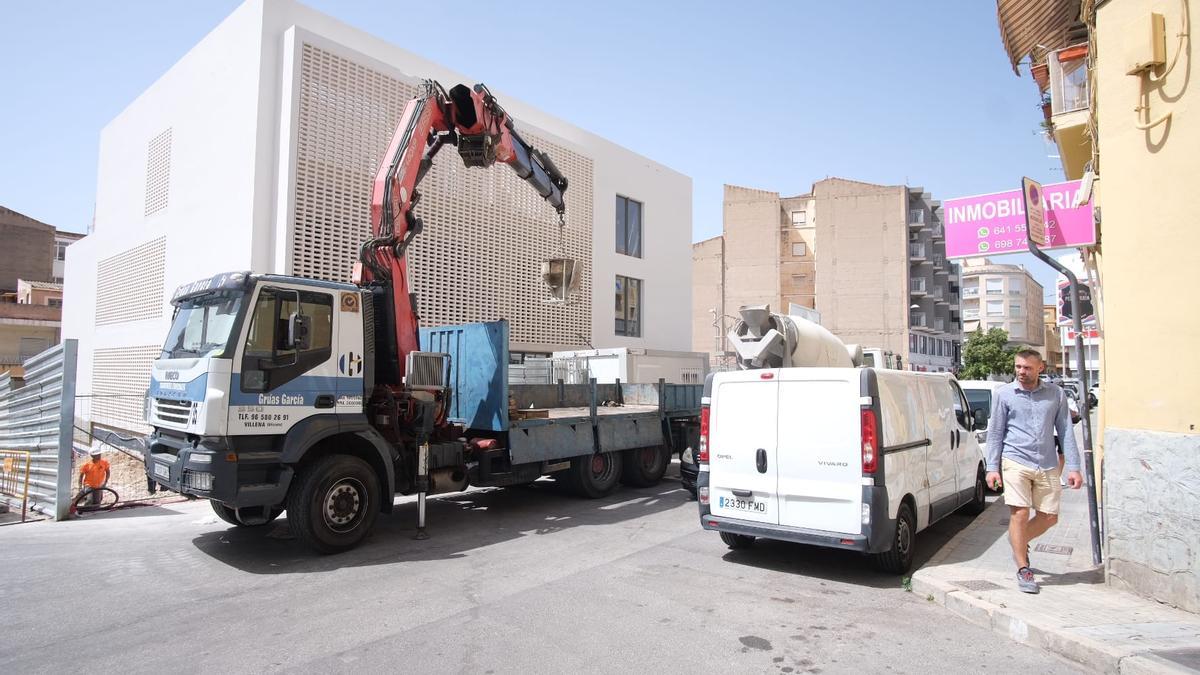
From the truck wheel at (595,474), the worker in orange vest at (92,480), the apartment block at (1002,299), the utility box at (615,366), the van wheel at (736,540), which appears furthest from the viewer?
the apartment block at (1002,299)

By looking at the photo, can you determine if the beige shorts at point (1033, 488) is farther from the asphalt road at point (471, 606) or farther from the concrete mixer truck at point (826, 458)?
the asphalt road at point (471, 606)

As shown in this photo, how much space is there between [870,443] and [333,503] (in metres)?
5.45

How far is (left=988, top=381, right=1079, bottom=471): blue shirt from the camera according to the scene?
5.60 meters

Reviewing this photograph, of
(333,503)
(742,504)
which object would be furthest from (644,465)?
(333,503)

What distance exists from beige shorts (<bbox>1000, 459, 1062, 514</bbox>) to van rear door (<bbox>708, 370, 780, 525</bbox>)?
6.39 ft

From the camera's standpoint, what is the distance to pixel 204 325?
7176 millimetres

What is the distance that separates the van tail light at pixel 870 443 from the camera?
587cm

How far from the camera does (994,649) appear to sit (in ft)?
15.1

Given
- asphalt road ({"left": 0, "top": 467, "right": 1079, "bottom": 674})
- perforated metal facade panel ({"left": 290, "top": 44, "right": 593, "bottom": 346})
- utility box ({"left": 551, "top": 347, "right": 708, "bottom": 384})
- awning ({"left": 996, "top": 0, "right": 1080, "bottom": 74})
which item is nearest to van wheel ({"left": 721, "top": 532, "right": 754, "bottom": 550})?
asphalt road ({"left": 0, "top": 467, "right": 1079, "bottom": 674})

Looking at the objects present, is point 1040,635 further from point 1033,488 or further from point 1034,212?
point 1034,212

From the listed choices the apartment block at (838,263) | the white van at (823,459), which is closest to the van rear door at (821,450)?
the white van at (823,459)

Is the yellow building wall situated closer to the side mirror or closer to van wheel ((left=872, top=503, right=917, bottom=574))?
van wheel ((left=872, top=503, right=917, bottom=574))

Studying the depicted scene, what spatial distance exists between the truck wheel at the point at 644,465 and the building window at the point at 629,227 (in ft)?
45.8

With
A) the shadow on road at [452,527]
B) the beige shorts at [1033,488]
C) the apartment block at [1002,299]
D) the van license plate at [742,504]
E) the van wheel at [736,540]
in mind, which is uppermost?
the apartment block at [1002,299]
